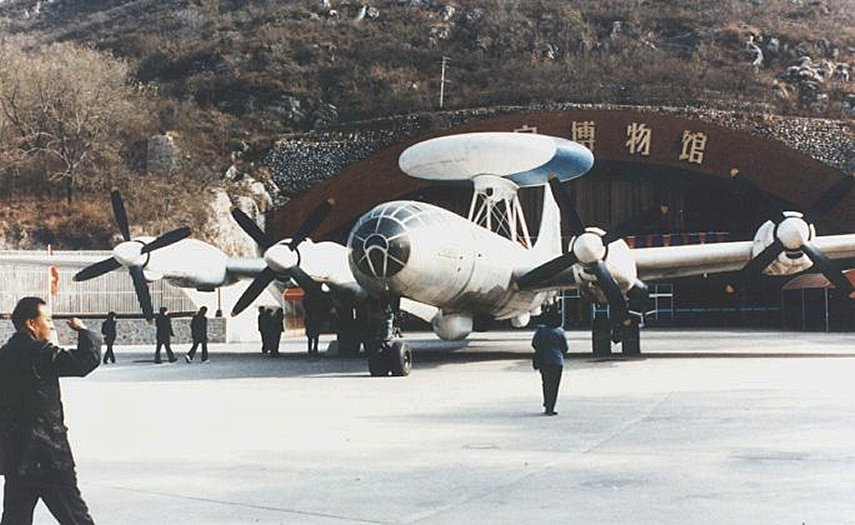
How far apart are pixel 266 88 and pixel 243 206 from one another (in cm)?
3543

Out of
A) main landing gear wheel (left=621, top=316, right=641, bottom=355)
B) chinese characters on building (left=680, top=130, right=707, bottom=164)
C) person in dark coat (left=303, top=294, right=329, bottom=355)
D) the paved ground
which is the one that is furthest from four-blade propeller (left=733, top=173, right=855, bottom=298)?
chinese characters on building (left=680, top=130, right=707, bottom=164)

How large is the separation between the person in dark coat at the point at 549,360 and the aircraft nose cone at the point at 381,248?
849 cm

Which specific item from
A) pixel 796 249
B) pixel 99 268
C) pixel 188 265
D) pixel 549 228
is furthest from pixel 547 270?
pixel 99 268

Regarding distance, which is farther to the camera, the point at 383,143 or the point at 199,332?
the point at 383,143

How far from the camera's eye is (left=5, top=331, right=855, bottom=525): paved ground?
941 centimetres

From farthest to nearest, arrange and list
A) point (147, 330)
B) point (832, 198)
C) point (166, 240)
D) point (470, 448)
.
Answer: point (147, 330)
point (166, 240)
point (832, 198)
point (470, 448)

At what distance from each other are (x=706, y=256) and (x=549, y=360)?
603 inches

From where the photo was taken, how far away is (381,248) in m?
25.0

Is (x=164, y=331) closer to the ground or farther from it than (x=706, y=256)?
closer to the ground

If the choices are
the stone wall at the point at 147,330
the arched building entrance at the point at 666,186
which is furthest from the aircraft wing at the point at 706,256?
the stone wall at the point at 147,330

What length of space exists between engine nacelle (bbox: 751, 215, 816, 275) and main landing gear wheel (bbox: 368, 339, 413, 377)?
11.4m

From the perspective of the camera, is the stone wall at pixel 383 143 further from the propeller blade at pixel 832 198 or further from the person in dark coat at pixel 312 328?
the propeller blade at pixel 832 198

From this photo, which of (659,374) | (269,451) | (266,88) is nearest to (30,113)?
(266,88)

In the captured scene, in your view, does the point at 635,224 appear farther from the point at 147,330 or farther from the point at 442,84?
the point at 442,84
